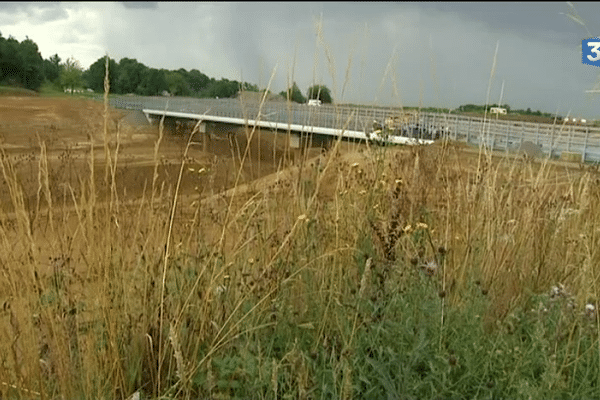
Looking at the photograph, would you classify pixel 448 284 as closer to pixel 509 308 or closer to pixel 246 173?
pixel 509 308

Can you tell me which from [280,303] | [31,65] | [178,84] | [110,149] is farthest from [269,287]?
[31,65]

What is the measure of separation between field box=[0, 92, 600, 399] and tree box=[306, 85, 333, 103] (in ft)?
1.19

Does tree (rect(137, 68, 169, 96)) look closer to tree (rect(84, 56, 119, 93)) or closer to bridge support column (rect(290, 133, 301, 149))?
bridge support column (rect(290, 133, 301, 149))

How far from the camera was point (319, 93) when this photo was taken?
272 cm

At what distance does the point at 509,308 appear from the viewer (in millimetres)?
2141

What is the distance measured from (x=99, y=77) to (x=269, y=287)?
112 centimetres

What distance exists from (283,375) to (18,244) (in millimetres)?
1084

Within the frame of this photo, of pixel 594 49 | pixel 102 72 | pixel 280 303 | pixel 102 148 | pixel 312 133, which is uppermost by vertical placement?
pixel 594 49

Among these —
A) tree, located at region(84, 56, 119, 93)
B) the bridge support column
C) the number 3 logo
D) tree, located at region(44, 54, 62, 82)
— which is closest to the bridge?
the bridge support column

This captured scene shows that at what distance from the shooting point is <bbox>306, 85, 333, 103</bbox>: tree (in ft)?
8.94

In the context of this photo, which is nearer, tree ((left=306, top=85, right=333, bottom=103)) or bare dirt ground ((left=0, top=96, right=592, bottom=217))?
bare dirt ground ((left=0, top=96, right=592, bottom=217))

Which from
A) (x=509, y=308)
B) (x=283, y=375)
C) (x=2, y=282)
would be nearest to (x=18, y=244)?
(x=2, y=282)

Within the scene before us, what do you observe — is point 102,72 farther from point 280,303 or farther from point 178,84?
point 178,84

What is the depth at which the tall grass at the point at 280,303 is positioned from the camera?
5.16 feet
